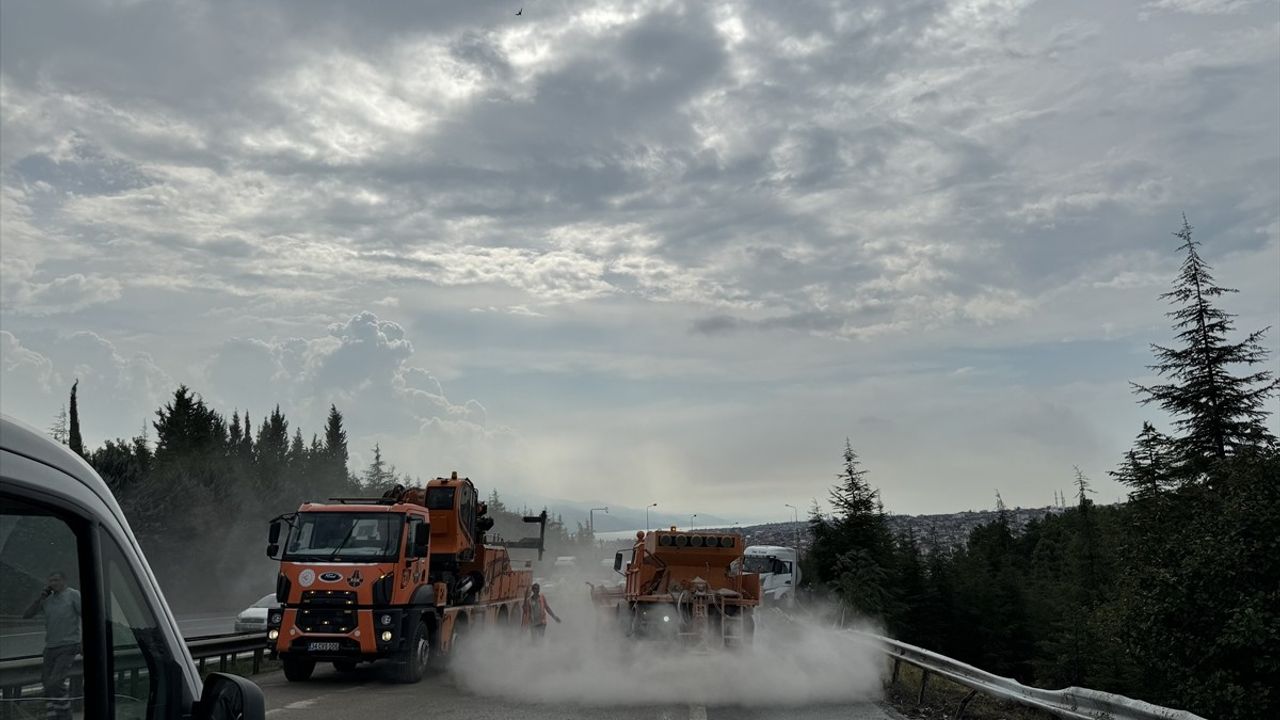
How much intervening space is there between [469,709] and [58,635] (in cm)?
1225

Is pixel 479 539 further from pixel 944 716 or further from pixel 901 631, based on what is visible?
pixel 901 631

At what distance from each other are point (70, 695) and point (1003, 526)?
101 metres

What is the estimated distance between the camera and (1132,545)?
1135 inches

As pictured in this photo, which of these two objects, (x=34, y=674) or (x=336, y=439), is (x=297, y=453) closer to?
(x=336, y=439)

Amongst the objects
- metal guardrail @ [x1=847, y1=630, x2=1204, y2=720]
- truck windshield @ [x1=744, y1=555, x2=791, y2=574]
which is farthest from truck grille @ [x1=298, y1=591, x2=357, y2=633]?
truck windshield @ [x1=744, y1=555, x2=791, y2=574]

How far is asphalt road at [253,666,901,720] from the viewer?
13.2m

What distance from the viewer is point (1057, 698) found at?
9.62 metres

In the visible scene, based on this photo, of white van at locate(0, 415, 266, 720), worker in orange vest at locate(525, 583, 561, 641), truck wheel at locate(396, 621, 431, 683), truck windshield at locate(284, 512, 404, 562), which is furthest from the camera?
worker in orange vest at locate(525, 583, 561, 641)

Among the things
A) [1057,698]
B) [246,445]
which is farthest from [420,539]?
[246,445]

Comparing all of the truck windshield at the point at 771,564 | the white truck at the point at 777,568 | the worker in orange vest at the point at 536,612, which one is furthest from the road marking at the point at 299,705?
the truck windshield at the point at 771,564

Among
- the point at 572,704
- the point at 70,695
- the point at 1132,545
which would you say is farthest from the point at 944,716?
the point at 1132,545

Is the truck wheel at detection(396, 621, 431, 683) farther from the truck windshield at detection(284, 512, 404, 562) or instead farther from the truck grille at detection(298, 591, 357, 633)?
the truck windshield at detection(284, 512, 404, 562)

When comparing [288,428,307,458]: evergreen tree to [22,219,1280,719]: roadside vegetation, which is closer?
[22,219,1280,719]: roadside vegetation

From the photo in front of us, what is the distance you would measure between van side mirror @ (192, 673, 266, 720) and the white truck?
128ft
